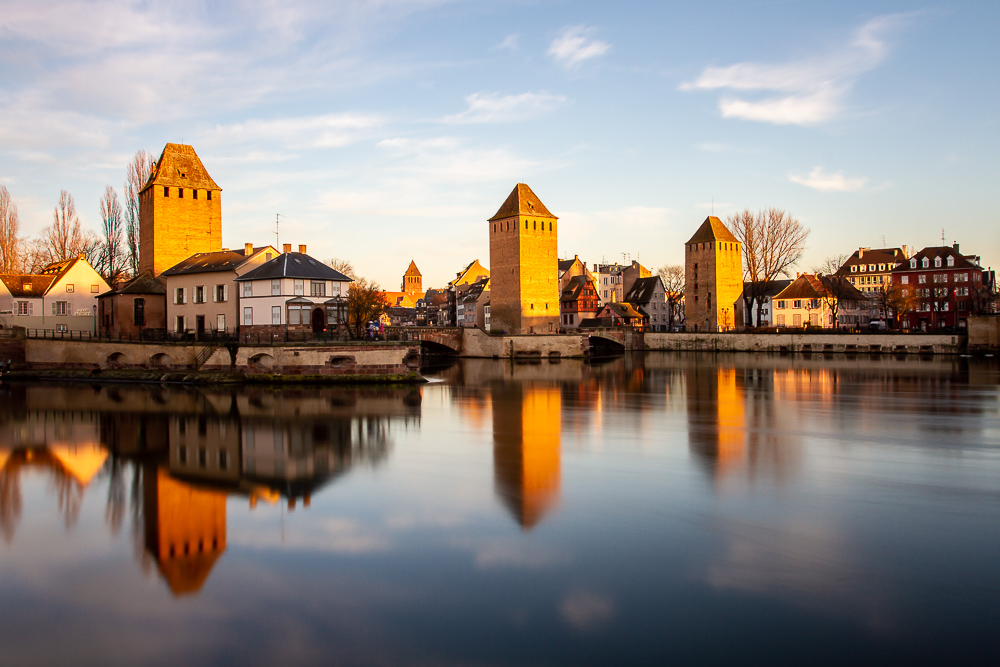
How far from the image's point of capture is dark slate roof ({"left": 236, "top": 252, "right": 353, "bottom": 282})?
1070 inches

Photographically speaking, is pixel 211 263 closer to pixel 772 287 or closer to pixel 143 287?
pixel 143 287

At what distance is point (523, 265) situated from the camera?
47219mm

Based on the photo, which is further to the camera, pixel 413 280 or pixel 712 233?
pixel 413 280

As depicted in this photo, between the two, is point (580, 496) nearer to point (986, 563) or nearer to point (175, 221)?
point (986, 563)

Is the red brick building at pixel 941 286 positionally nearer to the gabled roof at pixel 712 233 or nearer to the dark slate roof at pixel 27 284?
the gabled roof at pixel 712 233

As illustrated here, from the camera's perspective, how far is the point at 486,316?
64.4m

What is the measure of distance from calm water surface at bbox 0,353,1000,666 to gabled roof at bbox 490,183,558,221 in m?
31.5

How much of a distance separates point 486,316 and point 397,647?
192 feet

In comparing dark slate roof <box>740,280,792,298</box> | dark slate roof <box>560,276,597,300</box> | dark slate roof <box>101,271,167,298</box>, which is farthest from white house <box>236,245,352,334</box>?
dark slate roof <box>740,280,792,298</box>

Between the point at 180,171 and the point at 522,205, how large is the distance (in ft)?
67.9

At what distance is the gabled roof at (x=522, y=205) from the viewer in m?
47.6

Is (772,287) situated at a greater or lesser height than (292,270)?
greater

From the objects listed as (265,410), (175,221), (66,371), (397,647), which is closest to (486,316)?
(175,221)

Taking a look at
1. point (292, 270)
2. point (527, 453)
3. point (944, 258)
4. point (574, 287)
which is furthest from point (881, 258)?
point (527, 453)
